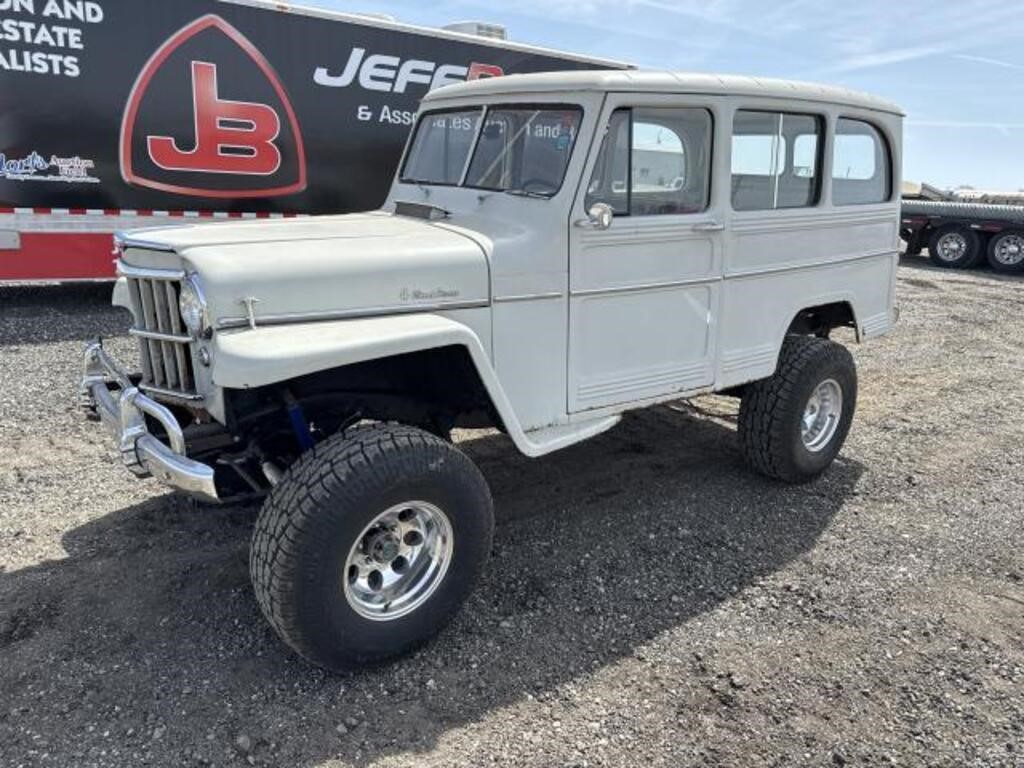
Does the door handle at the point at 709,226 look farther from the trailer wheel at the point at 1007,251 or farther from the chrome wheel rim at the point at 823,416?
the trailer wheel at the point at 1007,251

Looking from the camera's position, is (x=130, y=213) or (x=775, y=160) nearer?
(x=775, y=160)

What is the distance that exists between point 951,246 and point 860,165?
13513mm

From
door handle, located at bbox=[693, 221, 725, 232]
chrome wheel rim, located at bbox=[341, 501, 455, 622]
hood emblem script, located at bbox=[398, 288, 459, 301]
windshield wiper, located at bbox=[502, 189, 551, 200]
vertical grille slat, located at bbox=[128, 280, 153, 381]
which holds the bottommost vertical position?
chrome wheel rim, located at bbox=[341, 501, 455, 622]

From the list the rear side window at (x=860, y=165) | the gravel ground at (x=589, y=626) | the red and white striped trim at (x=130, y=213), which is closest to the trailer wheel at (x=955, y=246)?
the gravel ground at (x=589, y=626)

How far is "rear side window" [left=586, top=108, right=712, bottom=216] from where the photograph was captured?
3.80m

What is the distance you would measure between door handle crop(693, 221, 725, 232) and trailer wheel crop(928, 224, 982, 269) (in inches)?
580

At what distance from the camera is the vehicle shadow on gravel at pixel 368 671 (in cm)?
287

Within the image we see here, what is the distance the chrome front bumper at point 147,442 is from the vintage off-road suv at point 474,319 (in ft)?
0.04

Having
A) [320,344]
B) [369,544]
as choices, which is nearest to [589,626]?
[369,544]

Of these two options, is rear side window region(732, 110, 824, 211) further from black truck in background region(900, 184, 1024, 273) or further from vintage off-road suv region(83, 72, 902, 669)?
black truck in background region(900, 184, 1024, 273)

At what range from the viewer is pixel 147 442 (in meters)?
3.07

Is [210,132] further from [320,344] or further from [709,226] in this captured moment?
[320,344]

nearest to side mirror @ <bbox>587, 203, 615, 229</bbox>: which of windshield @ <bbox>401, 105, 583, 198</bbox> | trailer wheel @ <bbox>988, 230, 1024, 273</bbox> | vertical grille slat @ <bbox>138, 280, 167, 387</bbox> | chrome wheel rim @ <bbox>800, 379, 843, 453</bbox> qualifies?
windshield @ <bbox>401, 105, 583, 198</bbox>

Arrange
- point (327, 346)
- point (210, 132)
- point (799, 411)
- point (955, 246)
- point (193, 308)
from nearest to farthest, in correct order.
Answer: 1. point (327, 346)
2. point (193, 308)
3. point (799, 411)
4. point (210, 132)
5. point (955, 246)
